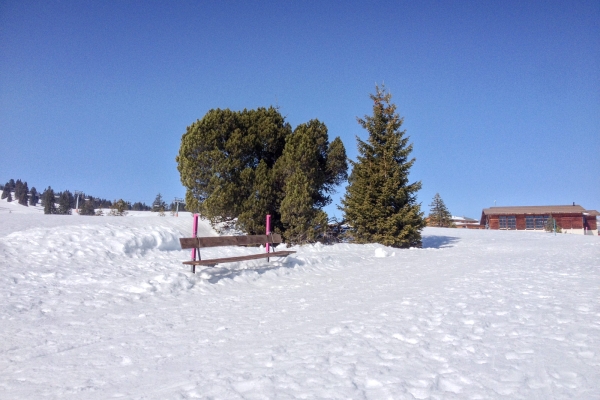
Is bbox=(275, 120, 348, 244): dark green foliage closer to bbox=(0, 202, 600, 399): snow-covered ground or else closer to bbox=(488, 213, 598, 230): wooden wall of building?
bbox=(0, 202, 600, 399): snow-covered ground

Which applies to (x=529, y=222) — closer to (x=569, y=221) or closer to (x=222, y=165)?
(x=569, y=221)

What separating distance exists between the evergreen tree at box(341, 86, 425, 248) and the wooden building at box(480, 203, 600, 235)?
134ft

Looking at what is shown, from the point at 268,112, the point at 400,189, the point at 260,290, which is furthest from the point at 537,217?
the point at 260,290

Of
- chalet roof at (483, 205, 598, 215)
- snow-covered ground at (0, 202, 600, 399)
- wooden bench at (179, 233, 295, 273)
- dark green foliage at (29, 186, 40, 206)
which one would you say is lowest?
snow-covered ground at (0, 202, 600, 399)

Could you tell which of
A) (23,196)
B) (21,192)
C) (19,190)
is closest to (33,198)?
(23,196)

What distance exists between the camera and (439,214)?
6269 cm

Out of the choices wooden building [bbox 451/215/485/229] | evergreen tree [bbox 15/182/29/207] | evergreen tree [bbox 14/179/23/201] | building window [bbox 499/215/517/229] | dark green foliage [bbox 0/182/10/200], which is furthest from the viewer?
dark green foliage [bbox 0/182/10/200]

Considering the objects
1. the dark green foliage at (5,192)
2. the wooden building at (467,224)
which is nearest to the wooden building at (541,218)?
the wooden building at (467,224)

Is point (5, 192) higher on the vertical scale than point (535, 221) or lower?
higher

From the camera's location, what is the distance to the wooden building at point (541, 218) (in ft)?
179

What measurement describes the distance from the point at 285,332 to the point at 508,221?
60775mm

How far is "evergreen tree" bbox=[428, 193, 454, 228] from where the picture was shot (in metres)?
60.3

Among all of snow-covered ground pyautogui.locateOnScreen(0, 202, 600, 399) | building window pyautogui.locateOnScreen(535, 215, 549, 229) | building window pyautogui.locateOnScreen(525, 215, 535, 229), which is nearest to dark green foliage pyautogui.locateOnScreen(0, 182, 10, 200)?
snow-covered ground pyautogui.locateOnScreen(0, 202, 600, 399)

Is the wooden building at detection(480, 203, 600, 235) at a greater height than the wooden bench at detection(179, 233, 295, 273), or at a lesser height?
greater
